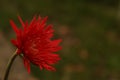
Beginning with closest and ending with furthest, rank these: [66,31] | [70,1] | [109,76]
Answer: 1. [109,76]
2. [66,31]
3. [70,1]

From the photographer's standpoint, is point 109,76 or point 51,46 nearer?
point 51,46

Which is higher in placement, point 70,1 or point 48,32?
point 48,32

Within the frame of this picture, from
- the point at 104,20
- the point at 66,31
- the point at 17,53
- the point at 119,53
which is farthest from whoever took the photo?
the point at 104,20

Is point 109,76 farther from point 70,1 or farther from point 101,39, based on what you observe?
point 70,1

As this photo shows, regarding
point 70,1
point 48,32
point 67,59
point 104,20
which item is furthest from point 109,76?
point 48,32
